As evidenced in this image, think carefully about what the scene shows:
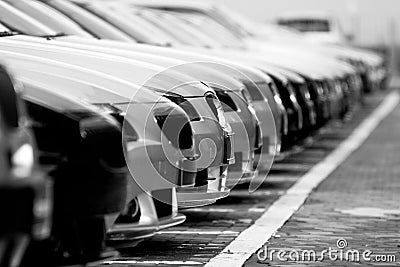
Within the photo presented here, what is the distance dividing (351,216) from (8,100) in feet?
16.9

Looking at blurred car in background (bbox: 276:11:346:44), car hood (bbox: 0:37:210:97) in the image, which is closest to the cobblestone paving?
car hood (bbox: 0:37:210:97)

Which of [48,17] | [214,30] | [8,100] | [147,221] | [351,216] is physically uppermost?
[48,17]

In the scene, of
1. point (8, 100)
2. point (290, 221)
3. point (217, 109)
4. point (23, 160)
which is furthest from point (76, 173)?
point (290, 221)

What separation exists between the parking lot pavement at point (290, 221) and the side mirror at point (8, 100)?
7.15ft

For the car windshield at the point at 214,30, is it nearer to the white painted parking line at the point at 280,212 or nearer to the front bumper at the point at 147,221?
the white painted parking line at the point at 280,212

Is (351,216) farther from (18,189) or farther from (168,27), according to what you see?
(18,189)

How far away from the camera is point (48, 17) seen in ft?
35.2

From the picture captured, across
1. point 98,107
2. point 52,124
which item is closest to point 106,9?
point 98,107

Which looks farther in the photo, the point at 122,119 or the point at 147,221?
the point at 147,221

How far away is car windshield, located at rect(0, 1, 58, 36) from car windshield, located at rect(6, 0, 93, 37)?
34 cm

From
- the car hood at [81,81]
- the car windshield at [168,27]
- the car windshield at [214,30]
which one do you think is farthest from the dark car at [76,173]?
the car windshield at [214,30]

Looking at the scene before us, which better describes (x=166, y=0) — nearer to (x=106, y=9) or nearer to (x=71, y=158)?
(x=106, y=9)

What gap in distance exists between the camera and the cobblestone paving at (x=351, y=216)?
28.5 feet

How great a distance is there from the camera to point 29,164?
5473mm
